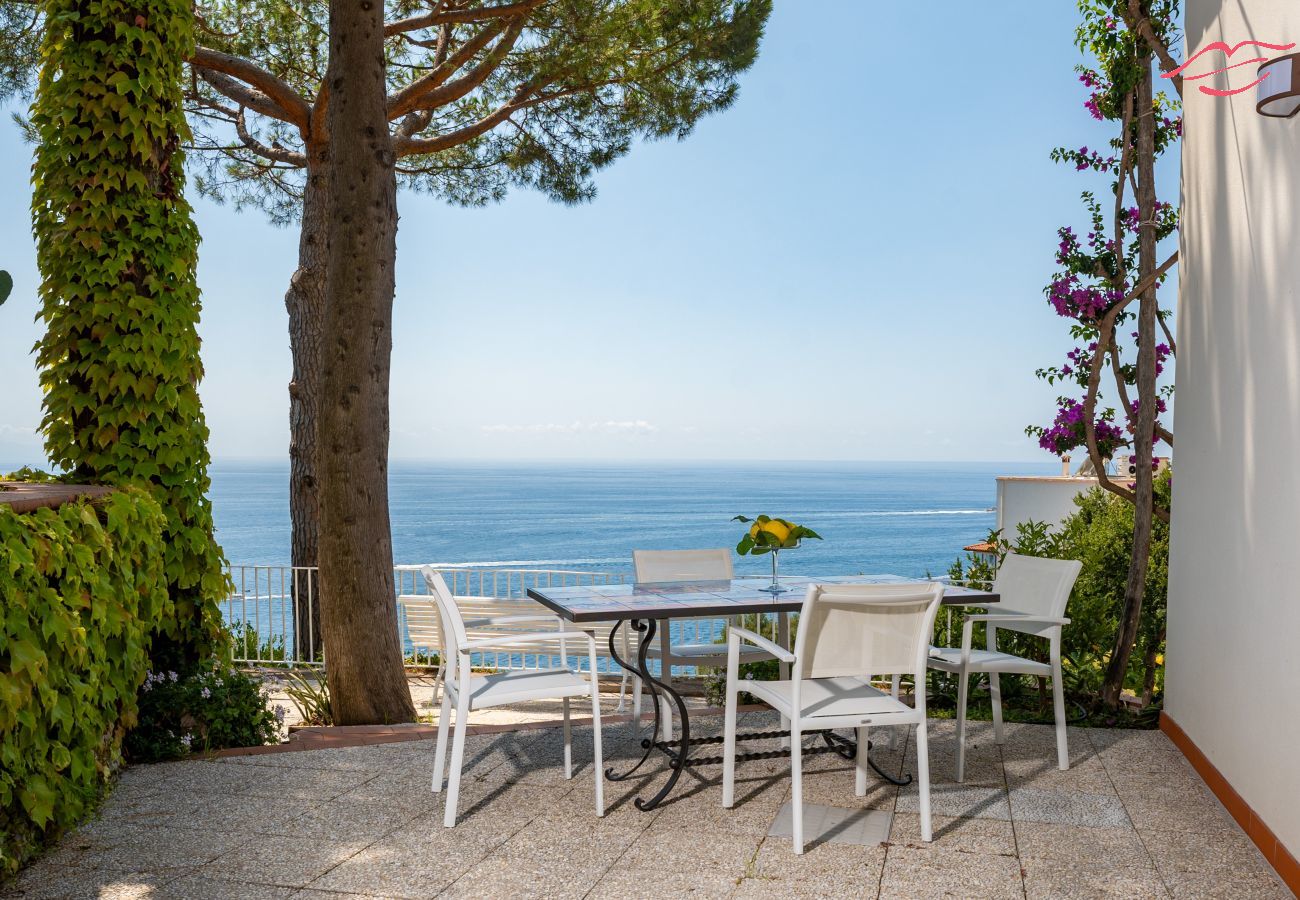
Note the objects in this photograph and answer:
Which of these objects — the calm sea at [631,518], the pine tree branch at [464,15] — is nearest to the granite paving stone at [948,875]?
the pine tree branch at [464,15]

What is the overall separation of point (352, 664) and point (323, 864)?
9.18 feet

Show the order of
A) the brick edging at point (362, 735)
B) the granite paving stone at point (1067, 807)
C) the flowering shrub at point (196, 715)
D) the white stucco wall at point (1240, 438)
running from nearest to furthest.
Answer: the white stucco wall at point (1240, 438) → the granite paving stone at point (1067, 807) → the flowering shrub at point (196, 715) → the brick edging at point (362, 735)

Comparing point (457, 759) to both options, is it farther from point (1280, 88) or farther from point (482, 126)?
point (482, 126)

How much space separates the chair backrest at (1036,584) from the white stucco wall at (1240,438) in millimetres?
534

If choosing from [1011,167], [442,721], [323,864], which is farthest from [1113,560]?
[1011,167]

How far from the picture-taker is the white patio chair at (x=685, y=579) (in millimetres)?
4156

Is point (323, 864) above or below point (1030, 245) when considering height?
below

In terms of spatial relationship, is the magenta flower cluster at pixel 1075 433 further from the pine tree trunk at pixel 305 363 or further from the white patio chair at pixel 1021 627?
the pine tree trunk at pixel 305 363

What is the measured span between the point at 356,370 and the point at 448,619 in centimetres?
255

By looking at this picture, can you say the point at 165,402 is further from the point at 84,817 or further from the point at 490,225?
the point at 490,225

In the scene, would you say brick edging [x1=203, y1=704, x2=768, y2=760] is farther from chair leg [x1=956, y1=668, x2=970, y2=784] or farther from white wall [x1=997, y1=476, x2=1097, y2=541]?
white wall [x1=997, y1=476, x2=1097, y2=541]

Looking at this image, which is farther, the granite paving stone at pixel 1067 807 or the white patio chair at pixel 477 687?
the granite paving stone at pixel 1067 807

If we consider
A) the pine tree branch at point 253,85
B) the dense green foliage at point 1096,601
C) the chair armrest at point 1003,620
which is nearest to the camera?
the chair armrest at point 1003,620

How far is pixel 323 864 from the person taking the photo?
2.87m
